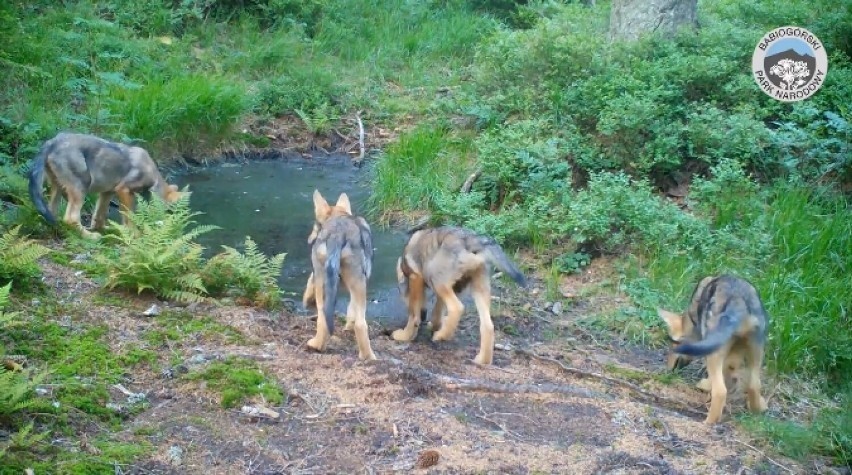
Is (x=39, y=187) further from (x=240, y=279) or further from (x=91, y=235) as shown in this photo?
(x=240, y=279)

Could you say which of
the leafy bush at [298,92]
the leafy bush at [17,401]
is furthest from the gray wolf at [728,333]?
the leafy bush at [298,92]

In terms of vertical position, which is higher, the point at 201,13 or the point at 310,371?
the point at 201,13

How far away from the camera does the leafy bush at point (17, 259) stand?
7.93 metres

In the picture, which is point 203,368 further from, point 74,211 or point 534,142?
point 534,142

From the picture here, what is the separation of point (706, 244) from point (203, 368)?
5.85m

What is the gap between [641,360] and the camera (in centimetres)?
907

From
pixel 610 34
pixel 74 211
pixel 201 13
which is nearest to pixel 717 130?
pixel 610 34

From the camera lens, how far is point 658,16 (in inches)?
555

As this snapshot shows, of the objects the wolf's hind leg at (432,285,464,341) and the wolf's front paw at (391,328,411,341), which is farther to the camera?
the wolf's front paw at (391,328,411,341)

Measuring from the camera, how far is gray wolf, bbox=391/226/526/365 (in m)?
8.27

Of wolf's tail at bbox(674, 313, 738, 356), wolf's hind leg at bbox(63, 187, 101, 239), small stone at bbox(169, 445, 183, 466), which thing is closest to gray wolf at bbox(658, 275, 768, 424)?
wolf's tail at bbox(674, 313, 738, 356)

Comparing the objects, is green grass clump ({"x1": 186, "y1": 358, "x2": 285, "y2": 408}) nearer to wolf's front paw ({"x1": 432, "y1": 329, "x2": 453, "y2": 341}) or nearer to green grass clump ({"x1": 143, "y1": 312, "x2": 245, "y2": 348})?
green grass clump ({"x1": 143, "y1": 312, "x2": 245, "y2": 348})

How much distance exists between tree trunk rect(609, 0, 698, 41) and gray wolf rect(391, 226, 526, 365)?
22.5 feet

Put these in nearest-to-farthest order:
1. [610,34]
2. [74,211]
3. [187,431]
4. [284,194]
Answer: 1. [187,431]
2. [74,211]
3. [284,194]
4. [610,34]
